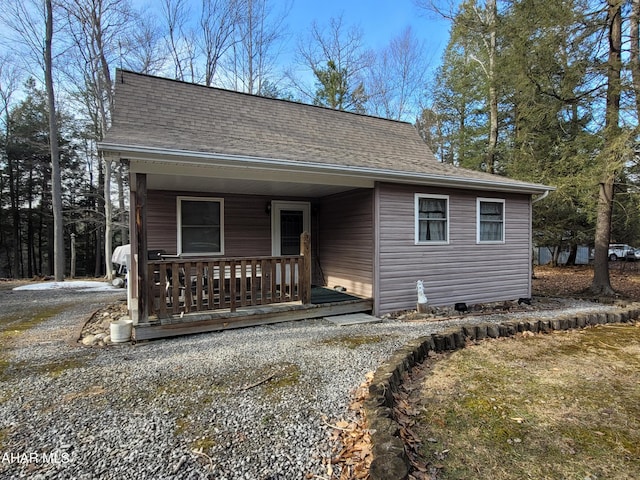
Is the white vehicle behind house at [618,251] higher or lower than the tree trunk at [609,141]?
lower

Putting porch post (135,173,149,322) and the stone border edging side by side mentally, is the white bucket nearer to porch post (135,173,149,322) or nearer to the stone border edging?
porch post (135,173,149,322)

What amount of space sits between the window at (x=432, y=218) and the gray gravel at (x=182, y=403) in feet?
8.12

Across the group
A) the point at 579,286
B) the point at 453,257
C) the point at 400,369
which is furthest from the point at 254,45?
the point at 400,369

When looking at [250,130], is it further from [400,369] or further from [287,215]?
[400,369]

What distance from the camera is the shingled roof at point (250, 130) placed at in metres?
5.24

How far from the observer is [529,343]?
15.3 feet

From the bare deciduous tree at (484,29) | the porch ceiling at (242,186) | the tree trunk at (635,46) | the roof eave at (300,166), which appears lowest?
the porch ceiling at (242,186)

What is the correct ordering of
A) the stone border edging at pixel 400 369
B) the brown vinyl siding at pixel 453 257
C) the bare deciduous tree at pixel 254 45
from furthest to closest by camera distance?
1. the bare deciduous tree at pixel 254 45
2. the brown vinyl siding at pixel 453 257
3. the stone border edging at pixel 400 369

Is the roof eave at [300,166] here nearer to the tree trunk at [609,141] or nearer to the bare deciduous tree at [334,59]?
the tree trunk at [609,141]

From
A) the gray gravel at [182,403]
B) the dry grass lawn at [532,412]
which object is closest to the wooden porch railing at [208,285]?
the gray gravel at [182,403]

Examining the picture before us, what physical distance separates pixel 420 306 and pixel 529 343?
6.37 feet

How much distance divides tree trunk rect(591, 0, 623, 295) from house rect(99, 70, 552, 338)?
1.86 m

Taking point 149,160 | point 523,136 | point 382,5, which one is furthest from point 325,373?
point 382,5

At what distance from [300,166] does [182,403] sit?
138 inches
